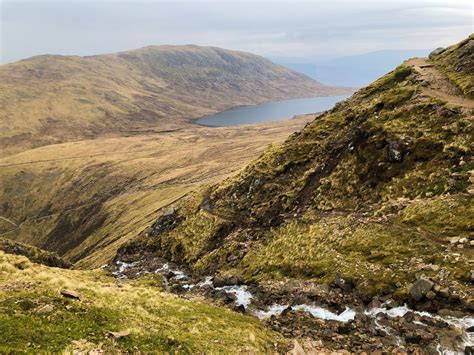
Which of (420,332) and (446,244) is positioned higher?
(446,244)

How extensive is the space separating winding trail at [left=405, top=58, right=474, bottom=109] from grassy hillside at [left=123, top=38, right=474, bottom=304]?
0.71ft

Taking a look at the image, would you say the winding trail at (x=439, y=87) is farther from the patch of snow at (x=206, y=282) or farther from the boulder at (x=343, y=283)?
the patch of snow at (x=206, y=282)

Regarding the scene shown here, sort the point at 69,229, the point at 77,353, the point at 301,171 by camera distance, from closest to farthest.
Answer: the point at 77,353 < the point at 301,171 < the point at 69,229

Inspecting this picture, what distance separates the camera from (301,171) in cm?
5391

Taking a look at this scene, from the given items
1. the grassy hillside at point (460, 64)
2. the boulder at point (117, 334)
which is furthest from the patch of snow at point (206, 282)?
the grassy hillside at point (460, 64)

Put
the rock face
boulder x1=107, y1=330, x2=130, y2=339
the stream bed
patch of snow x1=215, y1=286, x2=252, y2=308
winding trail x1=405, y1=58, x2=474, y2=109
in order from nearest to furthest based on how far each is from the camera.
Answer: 1. boulder x1=107, y1=330, x2=130, y2=339
2. the stream bed
3. the rock face
4. patch of snow x1=215, y1=286, x2=252, y2=308
5. winding trail x1=405, y1=58, x2=474, y2=109

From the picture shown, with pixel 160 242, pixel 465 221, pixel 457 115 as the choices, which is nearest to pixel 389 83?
pixel 457 115

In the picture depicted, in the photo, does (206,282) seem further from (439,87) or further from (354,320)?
(439,87)

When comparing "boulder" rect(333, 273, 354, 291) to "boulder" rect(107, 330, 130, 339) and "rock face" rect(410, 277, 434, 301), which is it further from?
"boulder" rect(107, 330, 130, 339)

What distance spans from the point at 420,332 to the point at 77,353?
64.7 feet

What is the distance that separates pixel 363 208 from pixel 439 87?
25.2m

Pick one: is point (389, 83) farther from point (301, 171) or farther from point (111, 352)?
point (111, 352)

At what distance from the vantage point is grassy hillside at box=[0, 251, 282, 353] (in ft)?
55.3

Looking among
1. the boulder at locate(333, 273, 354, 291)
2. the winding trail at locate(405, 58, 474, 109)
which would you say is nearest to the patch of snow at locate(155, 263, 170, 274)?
the boulder at locate(333, 273, 354, 291)
